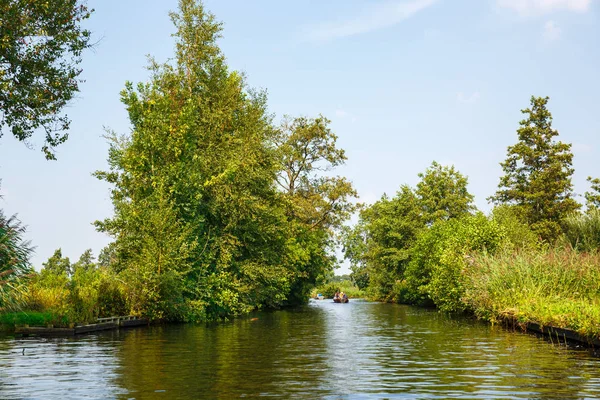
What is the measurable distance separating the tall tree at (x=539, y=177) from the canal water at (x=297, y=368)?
49.7 meters

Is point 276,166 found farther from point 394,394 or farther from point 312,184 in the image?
point 394,394

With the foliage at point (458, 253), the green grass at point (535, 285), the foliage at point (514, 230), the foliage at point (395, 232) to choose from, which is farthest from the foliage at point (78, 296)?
the foliage at point (395, 232)

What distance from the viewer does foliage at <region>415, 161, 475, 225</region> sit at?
83375mm

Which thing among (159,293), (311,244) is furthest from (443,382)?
(311,244)

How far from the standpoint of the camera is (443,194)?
8569 centimetres

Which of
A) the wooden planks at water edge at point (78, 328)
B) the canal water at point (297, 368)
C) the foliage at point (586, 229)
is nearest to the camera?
the canal water at point (297, 368)

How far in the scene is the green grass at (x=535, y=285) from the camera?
27.7m

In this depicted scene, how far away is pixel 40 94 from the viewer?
23.5 metres

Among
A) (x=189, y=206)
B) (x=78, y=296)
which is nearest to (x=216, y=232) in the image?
(x=189, y=206)

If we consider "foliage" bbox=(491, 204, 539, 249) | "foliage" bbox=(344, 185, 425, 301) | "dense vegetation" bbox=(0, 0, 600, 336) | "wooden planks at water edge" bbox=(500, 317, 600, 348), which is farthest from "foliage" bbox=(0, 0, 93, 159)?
"foliage" bbox=(344, 185, 425, 301)

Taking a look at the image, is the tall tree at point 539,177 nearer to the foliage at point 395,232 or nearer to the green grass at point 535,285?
the foliage at point 395,232

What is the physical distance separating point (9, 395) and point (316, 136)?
56.3 meters

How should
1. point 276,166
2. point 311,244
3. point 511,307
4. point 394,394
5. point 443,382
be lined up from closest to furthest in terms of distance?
point 394,394, point 443,382, point 511,307, point 276,166, point 311,244

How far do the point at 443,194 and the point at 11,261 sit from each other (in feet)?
233
